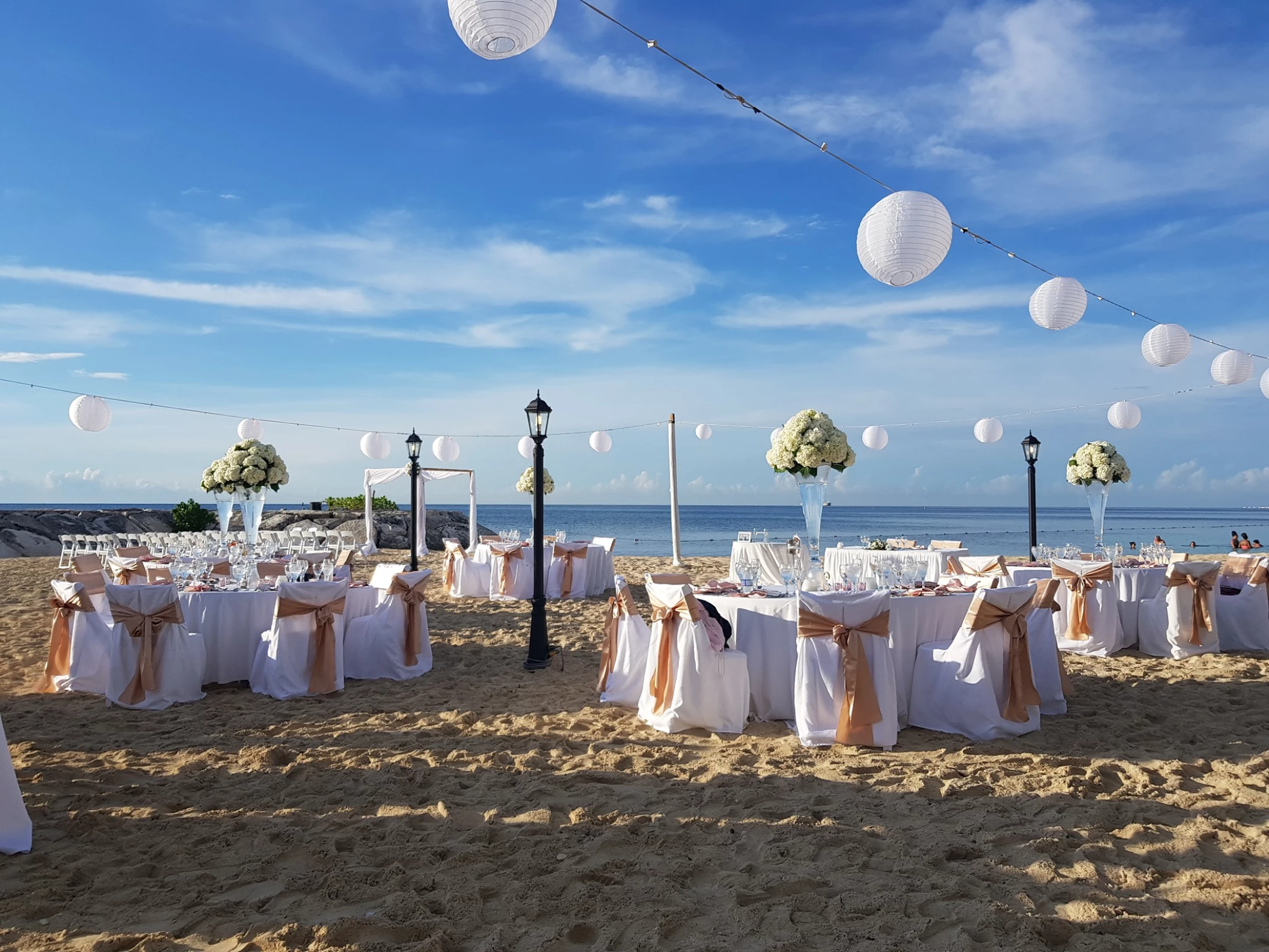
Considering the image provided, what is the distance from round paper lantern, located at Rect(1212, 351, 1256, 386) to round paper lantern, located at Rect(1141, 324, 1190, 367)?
0.92 meters

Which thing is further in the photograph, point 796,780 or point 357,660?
point 357,660

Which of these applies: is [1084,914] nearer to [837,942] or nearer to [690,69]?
[837,942]

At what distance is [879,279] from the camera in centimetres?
514

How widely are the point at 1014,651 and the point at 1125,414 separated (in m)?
9.82

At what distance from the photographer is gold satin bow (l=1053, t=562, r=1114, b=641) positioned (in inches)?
281

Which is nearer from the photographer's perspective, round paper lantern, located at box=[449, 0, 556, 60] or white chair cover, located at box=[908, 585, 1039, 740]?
round paper lantern, located at box=[449, 0, 556, 60]

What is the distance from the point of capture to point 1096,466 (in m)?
8.57

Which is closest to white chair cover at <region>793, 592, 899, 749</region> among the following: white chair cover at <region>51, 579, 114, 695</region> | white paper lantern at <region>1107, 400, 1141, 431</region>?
white chair cover at <region>51, 579, 114, 695</region>

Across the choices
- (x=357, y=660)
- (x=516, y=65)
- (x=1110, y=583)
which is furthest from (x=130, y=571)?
(x=1110, y=583)

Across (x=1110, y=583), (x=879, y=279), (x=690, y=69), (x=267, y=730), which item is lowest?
(x=267, y=730)

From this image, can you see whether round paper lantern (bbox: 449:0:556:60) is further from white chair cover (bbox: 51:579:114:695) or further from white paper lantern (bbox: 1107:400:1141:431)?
white paper lantern (bbox: 1107:400:1141:431)

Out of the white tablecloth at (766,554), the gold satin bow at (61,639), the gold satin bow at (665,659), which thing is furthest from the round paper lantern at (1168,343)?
the gold satin bow at (61,639)

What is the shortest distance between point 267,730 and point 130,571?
4.62 meters

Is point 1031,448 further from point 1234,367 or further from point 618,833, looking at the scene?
point 618,833
